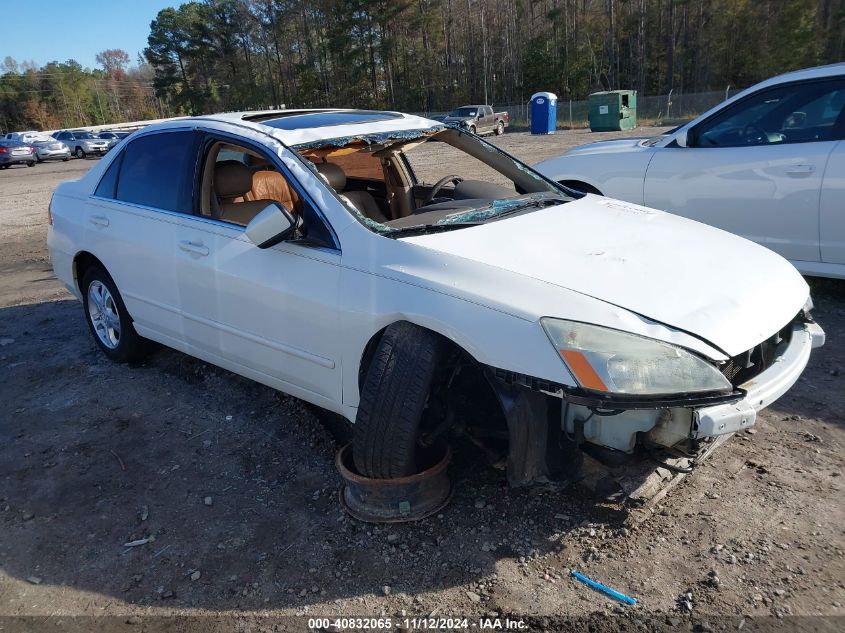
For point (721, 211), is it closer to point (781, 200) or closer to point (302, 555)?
point (781, 200)

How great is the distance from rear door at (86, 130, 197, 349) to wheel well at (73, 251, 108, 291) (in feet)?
0.61

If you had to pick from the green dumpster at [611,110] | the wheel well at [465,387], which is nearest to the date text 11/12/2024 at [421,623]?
the wheel well at [465,387]

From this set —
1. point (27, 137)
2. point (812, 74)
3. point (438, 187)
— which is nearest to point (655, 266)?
point (438, 187)

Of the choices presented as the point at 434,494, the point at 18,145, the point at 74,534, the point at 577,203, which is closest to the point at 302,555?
the point at 434,494

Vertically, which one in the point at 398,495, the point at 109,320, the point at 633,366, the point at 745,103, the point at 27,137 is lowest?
the point at 398,495

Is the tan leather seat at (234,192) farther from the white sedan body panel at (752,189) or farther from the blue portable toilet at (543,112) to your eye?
the blue portable toilet at (543,112)

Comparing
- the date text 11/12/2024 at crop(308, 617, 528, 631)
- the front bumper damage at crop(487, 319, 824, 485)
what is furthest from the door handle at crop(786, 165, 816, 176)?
the date text 11/12/2024 at crop(308, 617, 528, 631)

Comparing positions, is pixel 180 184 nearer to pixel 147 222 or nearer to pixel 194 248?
pixel 147 222

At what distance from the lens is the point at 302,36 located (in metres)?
69.6

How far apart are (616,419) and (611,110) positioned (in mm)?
28802

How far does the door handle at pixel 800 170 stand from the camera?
4.85 m

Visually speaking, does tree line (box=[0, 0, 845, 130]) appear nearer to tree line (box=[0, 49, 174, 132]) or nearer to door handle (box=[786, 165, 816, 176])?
tree line (box=[0, 49, 174, 132])

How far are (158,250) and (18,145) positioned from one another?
33.6 m

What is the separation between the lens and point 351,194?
441cm
